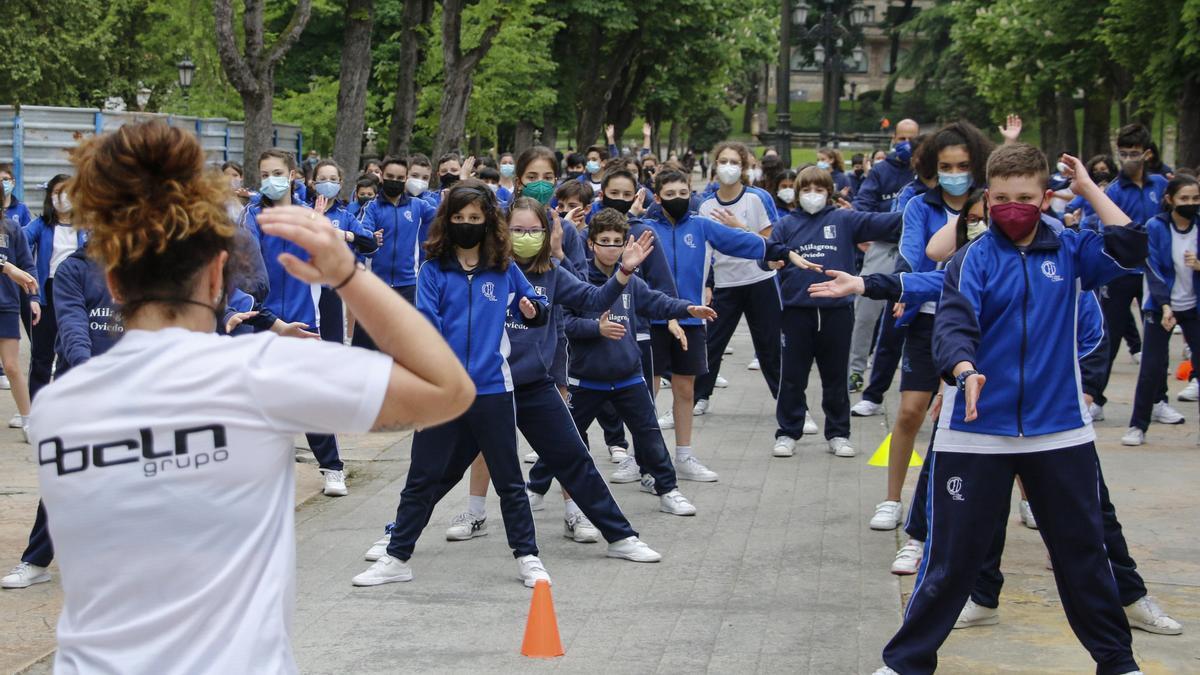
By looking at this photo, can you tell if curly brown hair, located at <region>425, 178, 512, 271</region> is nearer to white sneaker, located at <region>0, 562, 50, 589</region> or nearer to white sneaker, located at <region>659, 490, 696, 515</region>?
white sneaker, located at <region>659, 490, 696, 515</region>

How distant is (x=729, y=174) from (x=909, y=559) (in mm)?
4666

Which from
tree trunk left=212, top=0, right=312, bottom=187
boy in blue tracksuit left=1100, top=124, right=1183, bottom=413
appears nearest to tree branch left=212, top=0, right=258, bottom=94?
tree trunk left=212, top=0, right=312, bottom=187

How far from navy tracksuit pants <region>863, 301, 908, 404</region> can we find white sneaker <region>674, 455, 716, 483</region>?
2377 mm

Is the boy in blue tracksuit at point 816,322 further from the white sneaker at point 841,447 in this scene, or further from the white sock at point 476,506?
the white sock at point 476,506

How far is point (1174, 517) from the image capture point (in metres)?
8.60

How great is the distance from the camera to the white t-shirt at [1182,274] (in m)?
10.6

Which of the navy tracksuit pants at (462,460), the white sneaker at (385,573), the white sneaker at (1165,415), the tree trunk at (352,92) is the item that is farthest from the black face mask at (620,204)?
the tree trunk at (352,92)

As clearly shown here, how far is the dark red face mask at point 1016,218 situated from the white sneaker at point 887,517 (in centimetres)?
329

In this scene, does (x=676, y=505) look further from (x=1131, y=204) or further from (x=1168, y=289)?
(x=1131, y=204)

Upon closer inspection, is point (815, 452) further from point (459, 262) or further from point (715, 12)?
point (715, 12)

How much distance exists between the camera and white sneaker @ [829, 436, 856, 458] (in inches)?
415

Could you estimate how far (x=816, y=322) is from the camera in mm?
10578

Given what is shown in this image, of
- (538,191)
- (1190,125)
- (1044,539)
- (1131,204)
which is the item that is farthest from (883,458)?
(1190,125)

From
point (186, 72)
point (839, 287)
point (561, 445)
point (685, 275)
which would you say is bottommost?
point (561, 445)
